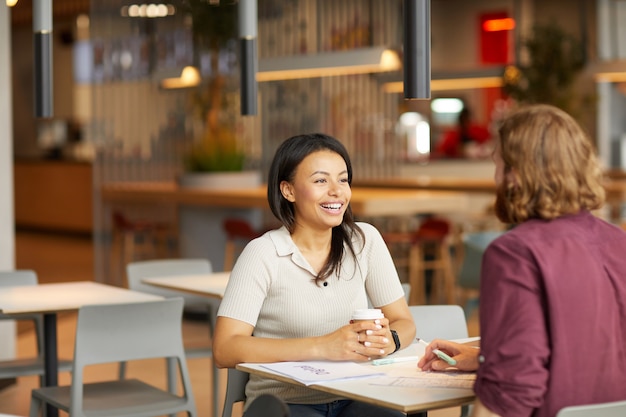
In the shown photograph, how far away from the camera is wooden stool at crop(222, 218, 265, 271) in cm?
829

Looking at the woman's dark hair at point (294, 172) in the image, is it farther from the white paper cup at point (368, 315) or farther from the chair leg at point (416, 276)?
the chair leg at point (416, 276)

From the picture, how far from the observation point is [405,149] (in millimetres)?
15281

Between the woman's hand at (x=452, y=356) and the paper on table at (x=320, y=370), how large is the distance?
12 centimetres

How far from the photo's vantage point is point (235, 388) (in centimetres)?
322

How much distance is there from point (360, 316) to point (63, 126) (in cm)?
1476

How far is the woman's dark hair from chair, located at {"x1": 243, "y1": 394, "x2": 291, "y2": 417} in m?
0.80

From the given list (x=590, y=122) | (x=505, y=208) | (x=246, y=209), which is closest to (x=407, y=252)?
(x=246, y=209)

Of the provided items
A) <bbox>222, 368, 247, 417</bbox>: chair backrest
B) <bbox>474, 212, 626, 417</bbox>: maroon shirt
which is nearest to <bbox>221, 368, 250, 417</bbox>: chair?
<bbox>222, 368, 247, 417</bbox>: chair backrest

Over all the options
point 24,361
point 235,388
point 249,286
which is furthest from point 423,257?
point 249,286

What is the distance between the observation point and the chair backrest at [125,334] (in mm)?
3660

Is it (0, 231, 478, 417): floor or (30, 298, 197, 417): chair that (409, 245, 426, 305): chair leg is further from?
(30, 298, 197, 417): chair

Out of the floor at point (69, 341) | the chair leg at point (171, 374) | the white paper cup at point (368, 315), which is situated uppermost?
the white paper cup at point (368, 315)

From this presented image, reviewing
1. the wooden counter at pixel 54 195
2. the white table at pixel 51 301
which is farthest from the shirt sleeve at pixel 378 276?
the wooden counter at pixel 54 195

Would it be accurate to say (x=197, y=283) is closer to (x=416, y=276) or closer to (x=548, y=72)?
(x=416, y=276)
